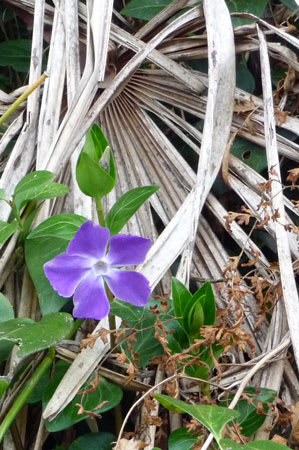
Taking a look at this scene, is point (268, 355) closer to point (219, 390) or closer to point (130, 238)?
point (219, 390)

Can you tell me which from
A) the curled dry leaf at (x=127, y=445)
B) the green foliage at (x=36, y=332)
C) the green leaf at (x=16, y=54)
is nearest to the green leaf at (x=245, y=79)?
the green leaf at (x=16, y=54)

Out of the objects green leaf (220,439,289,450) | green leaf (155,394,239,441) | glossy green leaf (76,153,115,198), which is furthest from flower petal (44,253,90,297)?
green leaf (220,439,289,450)

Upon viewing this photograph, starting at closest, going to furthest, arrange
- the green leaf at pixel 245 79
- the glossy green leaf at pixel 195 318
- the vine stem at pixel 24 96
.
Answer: the glossy green leaf at pixel 195 318 → the vine stem at pixel 24 96 → the green leaf at pixel 245 79

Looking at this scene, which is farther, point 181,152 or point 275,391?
point 181,152

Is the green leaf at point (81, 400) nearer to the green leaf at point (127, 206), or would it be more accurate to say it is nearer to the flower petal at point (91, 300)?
the flower petal at point (91, 300)

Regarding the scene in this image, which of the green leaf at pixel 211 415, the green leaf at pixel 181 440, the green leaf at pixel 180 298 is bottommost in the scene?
the green leaf at pixel 181 440

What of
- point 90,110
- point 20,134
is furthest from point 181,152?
point 20,134
